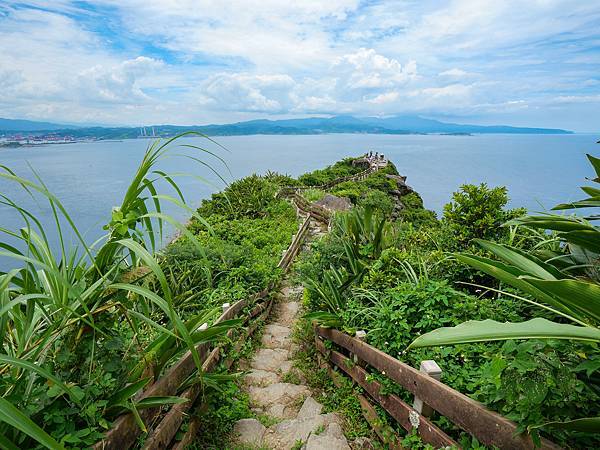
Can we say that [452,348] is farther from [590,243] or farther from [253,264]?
[253,264]

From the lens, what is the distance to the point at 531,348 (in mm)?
1561

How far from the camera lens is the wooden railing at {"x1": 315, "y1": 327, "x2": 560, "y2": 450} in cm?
156

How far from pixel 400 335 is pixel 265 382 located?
6.34 ft

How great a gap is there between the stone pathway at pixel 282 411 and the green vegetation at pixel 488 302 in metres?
0.72

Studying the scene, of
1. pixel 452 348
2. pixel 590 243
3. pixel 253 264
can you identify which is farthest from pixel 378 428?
pixel 253 264

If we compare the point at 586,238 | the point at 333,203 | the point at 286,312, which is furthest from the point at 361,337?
the point at 333,203

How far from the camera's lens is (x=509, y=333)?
0.99 m

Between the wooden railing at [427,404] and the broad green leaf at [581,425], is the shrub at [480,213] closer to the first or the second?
the wooden railing at [427,404]

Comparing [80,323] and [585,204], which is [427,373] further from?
[80,323]

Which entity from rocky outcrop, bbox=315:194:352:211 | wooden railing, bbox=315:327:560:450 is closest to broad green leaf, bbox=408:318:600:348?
wooden railing, bbox=315:327:560:450

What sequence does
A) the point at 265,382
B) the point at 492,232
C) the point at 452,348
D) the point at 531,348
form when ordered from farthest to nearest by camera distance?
1. the point at 265,382
2. the point at 492,232
3. the point at 452,348
4. the point at 531,348

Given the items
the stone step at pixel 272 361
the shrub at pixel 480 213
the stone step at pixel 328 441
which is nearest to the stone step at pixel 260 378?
the stone step at pixel 272 361

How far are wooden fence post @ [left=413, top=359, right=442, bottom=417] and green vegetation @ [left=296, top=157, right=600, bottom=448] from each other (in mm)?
77

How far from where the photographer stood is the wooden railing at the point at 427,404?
156 centimetres
